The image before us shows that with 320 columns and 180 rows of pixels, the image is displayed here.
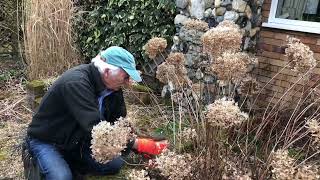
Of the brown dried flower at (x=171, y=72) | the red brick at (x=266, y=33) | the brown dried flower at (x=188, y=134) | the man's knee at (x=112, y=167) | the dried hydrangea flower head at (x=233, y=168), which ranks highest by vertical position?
the red brick at (x=266, y=33)

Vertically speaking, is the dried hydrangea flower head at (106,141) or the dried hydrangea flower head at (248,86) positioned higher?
the dried hydrangea flower head at (106,141)

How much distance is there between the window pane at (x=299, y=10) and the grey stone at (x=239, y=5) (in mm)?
719

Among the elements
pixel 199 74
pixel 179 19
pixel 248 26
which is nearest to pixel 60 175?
pixel 199 74

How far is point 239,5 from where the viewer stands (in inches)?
185

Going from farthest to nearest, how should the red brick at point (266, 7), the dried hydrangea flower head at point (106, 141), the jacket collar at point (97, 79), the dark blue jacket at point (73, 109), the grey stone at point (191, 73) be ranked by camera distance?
the red brick at point (266, 7) → the grey stone at point (191, 73) → the jacket collar at point (97, 79) → the dark blue jacket at point (73, 109) → the dried hydrangea flower head at point (106, 141)

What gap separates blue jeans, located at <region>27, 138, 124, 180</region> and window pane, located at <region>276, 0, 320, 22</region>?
9.16ft

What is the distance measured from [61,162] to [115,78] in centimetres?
78

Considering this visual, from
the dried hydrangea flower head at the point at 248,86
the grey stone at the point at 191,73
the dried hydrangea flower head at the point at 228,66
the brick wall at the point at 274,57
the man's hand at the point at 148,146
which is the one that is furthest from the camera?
the grey stone at the point at 191,73

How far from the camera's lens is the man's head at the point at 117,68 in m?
3.00

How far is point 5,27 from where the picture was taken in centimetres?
757

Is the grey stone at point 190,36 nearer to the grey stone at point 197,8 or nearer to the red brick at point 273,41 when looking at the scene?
the grey stone at point 197,8

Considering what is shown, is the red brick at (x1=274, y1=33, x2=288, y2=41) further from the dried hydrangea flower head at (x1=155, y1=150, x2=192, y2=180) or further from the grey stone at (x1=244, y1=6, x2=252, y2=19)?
the dried hydrangea flower head at (x1=155, y1=150, x2=192, y2=180)

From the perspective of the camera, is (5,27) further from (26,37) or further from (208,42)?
(208,42)

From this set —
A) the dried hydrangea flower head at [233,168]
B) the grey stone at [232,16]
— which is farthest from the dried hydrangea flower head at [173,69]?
the grey stone at [232,16]
